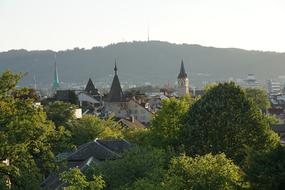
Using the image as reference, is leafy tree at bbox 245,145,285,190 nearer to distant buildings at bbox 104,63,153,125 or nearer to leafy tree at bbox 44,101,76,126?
leafy tree at bbox 44,101,76,126

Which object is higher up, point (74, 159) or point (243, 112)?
point (243, 112)

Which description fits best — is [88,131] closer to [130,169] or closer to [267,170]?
[130,169]

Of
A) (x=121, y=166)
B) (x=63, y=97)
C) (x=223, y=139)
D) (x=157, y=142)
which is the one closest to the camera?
(x=121, y=166)

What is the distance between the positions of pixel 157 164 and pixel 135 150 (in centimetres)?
176

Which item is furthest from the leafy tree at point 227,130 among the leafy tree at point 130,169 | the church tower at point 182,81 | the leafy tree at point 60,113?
the church tower at point 182,81

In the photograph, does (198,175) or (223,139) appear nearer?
(198,175)

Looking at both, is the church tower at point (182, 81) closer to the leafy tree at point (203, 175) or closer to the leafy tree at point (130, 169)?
the leafy tree at point (130, 169)

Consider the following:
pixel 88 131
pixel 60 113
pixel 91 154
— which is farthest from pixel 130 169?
pixel 60 113

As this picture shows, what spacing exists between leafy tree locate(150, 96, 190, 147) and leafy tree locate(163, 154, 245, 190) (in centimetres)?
1364

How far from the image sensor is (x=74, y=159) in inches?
1464

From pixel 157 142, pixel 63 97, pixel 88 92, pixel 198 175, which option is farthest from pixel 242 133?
pixel 88 92

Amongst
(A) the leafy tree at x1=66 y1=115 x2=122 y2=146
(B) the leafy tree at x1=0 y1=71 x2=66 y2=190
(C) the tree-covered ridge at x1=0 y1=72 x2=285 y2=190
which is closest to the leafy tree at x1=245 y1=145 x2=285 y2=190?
(C) the tree-covered ridge at x1=0 y1=72 x2=285 y2=190

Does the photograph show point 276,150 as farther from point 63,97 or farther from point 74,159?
point 63,97

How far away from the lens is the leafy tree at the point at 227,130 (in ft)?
117
